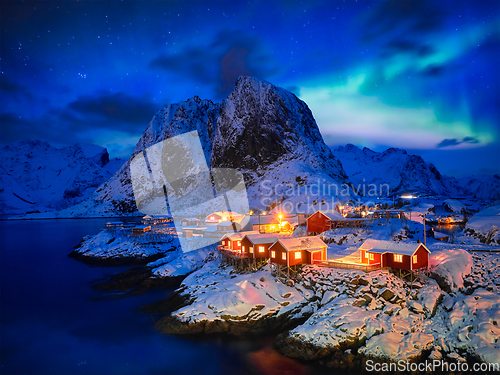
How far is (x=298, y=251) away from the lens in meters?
33.5

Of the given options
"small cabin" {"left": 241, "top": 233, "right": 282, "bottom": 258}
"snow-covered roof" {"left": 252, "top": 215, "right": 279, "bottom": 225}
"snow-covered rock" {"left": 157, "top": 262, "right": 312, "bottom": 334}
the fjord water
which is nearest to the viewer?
the fjord water

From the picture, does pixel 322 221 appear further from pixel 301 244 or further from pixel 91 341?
pixel 91 341

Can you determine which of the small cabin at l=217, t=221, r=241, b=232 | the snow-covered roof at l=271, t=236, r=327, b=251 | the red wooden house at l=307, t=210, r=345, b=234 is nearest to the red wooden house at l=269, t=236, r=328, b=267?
the snow-covered roof at l=271, t=236, r=327, b=251

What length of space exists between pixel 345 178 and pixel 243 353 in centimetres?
12258

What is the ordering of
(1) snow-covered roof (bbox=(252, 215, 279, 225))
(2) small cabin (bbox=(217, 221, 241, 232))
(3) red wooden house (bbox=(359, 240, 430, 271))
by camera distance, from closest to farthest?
(3) red wooden house (bbox=(359, 240, 430, 271)) → (1) snow-covered roof (bbox=(252, 215, 279, 225)) → (2) small cabin (bbox=(217, 221, 241, 232))

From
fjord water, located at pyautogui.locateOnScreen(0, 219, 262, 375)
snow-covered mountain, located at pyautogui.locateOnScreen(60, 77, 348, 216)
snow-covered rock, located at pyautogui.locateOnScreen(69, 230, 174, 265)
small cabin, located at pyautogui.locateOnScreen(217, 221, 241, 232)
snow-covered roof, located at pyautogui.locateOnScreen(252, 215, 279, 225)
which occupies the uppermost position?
snow-covered mountain, located at pyautogui.locateOnScreen(60, 77, 348, 216)

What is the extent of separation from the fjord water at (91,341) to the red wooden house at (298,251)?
1098 centimetres

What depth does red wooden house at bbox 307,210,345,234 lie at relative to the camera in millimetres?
47312

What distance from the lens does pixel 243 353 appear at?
2320 centimetres

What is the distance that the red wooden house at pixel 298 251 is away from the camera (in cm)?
3306

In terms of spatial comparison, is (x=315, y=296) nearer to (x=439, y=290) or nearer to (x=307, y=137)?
(x=439, y=290)

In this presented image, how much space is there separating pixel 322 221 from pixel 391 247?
1816 centimetres

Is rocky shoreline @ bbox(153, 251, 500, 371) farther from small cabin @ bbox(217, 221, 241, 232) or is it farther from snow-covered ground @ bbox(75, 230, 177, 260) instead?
snow-covered ground @ bbox(75, 230, 177, 260)

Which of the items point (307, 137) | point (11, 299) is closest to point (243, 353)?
point (11, 299)
